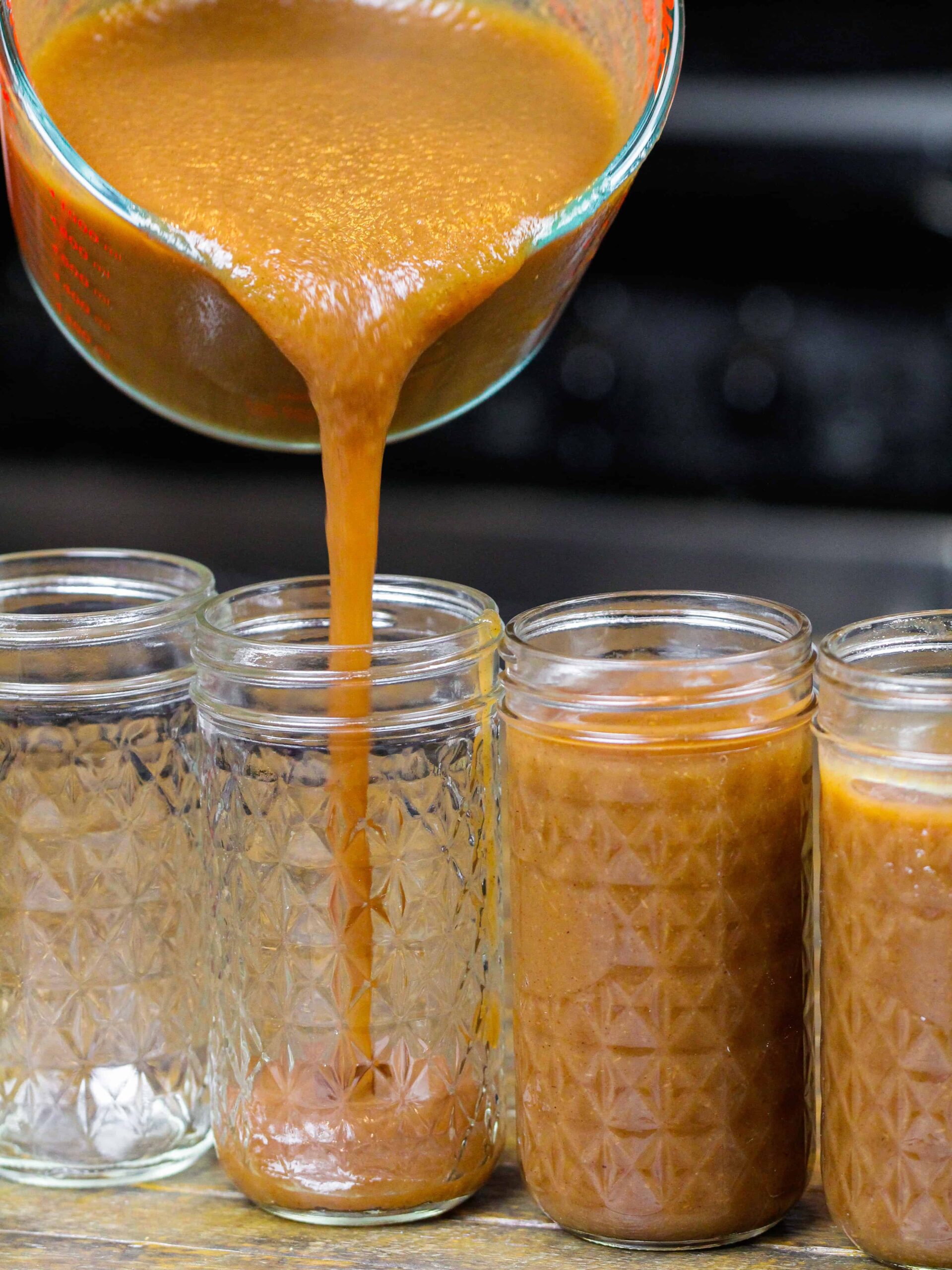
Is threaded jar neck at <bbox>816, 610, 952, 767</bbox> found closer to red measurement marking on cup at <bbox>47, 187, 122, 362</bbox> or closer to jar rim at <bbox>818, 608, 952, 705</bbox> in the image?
jar rim at <bbox>818, 608, 952, 705</bbox>

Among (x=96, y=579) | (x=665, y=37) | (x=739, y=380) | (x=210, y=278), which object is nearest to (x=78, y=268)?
(x=210, y=278)

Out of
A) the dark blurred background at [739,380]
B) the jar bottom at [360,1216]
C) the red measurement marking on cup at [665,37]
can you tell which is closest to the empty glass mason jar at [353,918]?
the jar bottom at [360,1216]

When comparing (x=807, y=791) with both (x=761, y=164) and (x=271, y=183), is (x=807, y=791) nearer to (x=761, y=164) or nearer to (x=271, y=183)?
(x=271, y=183)

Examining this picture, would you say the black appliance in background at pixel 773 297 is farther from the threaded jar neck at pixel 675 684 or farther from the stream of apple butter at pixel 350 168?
the threaded jar neck at pixel 675 684

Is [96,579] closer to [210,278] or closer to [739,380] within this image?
[210,278]

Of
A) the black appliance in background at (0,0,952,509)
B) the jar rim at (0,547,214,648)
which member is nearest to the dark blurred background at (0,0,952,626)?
the black appliance in background at (0,0,952,509)

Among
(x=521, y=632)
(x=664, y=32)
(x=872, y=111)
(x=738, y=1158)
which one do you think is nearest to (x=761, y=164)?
(x=872, y=111)

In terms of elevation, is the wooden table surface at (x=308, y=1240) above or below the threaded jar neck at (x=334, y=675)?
below
